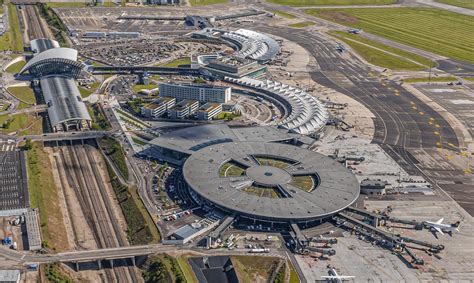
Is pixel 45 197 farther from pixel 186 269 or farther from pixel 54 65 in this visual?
pixel 54 65

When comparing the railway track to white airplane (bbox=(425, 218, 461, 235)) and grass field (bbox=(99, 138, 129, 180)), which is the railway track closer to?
grass field (bbox=(99, 138, 129, 180))

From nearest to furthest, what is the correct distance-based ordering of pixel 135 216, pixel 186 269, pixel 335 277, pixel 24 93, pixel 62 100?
pixel 335 277
pixel 186 269
pixel 135 216
pixel 62 100
pixel 24 93

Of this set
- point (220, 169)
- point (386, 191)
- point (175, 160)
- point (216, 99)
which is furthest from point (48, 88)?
point (386, 191)

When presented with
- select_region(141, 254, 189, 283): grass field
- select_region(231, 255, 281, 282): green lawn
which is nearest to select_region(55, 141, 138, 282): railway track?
select_region(141, 254, 189, 283): grass field

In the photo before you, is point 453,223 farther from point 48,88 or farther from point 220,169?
point 48,88

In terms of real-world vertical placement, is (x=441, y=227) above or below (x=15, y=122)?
above

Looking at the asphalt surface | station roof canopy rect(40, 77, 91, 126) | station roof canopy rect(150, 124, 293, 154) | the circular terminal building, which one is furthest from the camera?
the asphalt surface

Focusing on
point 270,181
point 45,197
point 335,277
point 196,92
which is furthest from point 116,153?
point 335,277
